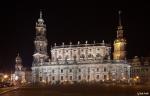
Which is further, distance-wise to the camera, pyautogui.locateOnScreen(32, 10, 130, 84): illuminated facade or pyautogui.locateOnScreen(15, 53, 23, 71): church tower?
pyautogui.locateOnScreen(15, 53, 23, 71): church tower

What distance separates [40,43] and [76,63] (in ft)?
49.2

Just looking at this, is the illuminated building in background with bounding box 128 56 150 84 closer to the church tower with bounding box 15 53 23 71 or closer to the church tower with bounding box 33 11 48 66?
the church tower with bounding box 33 11 48 66

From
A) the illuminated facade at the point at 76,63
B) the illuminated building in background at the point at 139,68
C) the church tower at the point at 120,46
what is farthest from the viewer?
the illuminated building in background at the point at 139,68

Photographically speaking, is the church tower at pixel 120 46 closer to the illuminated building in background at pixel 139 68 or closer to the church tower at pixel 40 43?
the illuminated building in background at pixel 139 68

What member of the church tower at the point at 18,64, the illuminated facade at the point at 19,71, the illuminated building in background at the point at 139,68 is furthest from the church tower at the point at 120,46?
the church tower at the point at 18,64

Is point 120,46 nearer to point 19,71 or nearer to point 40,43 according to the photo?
point 40,43

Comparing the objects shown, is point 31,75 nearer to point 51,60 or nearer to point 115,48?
point 51,60

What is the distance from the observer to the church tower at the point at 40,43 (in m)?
148

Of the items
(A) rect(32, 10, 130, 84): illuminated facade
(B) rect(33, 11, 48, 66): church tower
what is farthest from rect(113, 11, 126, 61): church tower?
(B) rect(33, 11, 48, 66): church tower

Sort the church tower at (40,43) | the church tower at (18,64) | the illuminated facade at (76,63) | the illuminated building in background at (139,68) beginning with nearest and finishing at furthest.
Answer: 1. the illuminated facade at (76,63)
2. the church tower at (40,43)
3. the church tower at (18,64)
4. the illuminated building in background at (139,68)

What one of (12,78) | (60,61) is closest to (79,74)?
(60,61)

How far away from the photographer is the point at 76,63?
146250mm

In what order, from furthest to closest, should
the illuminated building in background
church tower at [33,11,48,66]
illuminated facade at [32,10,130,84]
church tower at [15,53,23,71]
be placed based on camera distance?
the illuminated building in background, church tower at [15,53,23,71], church tower at [33,11,48,66], illuminated facade at [32,10,130,84]

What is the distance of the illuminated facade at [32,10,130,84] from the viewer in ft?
465
